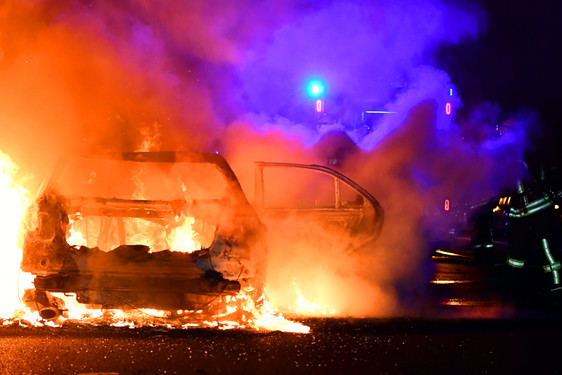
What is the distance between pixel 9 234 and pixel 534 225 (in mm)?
6528

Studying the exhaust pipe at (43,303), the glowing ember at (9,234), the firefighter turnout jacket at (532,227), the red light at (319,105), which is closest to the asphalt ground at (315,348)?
the exhaust pipe at (43,303)

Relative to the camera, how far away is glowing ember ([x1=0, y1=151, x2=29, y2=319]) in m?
5.46

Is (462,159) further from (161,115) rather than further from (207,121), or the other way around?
(161,115)

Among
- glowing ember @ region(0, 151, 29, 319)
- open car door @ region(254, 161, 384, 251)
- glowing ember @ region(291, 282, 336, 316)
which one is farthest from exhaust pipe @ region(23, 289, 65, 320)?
glowing ember @ region(291, 282, 336, 316)

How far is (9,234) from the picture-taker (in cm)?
590

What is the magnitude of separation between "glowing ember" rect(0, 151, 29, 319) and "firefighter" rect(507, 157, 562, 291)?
6256 mm

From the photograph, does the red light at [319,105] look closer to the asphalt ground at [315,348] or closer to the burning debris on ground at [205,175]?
the burning debris on ground at [205,175]

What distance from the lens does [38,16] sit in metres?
8.08

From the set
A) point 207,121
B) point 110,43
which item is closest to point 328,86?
point 207,121

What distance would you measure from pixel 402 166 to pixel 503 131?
1901mm

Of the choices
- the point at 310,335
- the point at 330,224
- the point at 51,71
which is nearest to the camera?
the point at 310,335

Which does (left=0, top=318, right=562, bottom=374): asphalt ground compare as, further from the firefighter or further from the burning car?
the firefighter

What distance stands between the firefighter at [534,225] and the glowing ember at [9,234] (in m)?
6.26

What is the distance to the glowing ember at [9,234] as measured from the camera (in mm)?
5465
